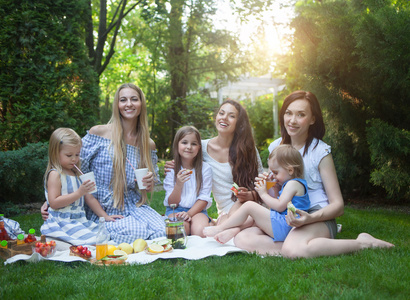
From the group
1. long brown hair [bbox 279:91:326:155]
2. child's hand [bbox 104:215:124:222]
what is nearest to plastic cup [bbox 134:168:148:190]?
child's hand [bbox 104:215:124:222]

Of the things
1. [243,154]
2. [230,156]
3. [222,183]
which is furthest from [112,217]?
[243,154]

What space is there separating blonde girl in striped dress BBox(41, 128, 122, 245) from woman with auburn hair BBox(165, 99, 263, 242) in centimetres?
105

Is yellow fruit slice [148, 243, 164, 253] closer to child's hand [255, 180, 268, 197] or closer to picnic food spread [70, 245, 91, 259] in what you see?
picnic food spread [70, 245, 91, 259]

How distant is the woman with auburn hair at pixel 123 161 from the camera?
4340 mm

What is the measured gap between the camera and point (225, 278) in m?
2.76

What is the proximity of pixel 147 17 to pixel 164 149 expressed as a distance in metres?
5.83

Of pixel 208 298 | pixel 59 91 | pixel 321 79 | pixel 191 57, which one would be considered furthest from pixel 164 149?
pixel 208 298

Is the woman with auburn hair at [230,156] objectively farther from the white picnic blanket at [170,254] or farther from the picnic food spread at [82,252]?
the picnic food spread at [82,252]

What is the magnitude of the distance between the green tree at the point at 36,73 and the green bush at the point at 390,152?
14.9 feet

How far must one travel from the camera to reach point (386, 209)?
6.26 meters

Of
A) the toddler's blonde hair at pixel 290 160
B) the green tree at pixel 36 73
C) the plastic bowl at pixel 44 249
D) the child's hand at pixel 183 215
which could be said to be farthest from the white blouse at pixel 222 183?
the green tree at pixel 36 73

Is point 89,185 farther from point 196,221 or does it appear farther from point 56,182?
point 196,221

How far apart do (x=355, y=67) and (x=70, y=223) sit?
4302 millimetres

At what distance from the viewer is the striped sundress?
3803mm
